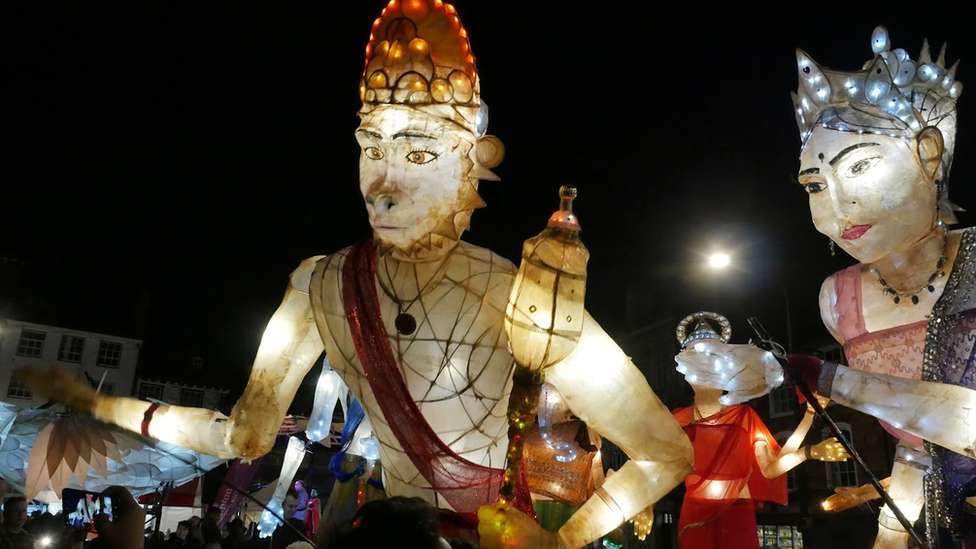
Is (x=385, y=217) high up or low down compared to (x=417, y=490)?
up

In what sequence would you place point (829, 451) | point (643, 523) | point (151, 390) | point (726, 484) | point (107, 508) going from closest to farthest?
point (107, 508) < point (829, 451) < point (643, 523) < point (726, 484) < point (151, 390)

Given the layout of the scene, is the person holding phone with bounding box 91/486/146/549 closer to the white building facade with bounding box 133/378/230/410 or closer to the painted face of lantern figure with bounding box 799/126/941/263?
the painted face of lantern figure with bounding box 799/126/941/263

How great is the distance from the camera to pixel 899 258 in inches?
127

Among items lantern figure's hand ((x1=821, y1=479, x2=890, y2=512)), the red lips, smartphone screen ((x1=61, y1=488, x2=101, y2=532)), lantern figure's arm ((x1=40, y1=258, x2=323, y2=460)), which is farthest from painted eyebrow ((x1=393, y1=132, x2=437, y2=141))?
lantern figure's hand ((x1=821, y1=479, x2=890, y2=512))

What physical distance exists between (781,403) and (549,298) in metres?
16.5

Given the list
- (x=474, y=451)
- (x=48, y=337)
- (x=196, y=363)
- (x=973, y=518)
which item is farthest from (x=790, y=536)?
(x=48, y=337)

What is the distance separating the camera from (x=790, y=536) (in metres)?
17.2

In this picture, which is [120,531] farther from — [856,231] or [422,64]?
[856,231]

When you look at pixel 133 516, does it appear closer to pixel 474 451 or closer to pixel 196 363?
pixel 474 451

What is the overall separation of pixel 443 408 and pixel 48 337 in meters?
30.5

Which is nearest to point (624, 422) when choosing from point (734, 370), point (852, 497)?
point (734, 370)

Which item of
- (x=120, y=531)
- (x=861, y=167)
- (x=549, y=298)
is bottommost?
(x=120, y=531)

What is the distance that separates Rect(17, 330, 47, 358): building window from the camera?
27.6 m

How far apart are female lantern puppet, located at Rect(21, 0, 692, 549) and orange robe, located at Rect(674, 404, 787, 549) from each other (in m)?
3.06
